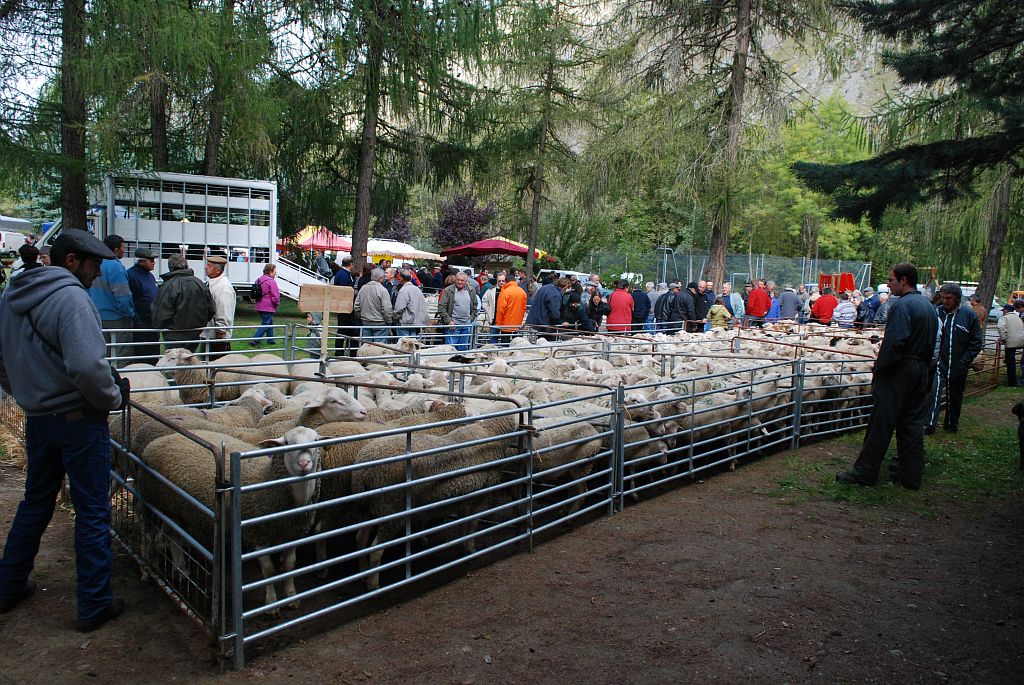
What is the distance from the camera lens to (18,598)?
4.21 metres

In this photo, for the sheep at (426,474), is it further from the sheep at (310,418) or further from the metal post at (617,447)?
the metal post at (617,447)

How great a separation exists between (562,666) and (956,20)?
8790mm

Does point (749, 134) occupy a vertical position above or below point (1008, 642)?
above

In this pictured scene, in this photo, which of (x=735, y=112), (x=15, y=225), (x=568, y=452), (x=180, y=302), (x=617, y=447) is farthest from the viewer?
(x=15, y=225)

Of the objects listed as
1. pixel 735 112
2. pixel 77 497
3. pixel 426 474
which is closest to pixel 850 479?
pixel 426 474

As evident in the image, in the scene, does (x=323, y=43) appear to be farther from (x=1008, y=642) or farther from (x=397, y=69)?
(x=1008, y=642)

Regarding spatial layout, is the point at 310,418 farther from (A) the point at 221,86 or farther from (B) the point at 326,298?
(A) the point at 221,86

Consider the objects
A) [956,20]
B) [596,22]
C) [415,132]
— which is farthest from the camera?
[596,22]

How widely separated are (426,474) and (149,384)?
13.5 feet

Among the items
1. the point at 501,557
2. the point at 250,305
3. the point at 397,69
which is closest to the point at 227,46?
the point at 397,69

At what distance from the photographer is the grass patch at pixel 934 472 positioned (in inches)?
282

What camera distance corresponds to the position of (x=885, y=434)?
731 centimetres

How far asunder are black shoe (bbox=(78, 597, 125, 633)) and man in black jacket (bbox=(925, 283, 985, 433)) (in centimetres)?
960

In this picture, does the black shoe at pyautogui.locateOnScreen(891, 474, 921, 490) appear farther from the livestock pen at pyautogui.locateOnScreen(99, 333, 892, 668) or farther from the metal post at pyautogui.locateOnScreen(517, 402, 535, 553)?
the metal post at pyautogui.locateOnScreen(517, 402, 535, 553)
